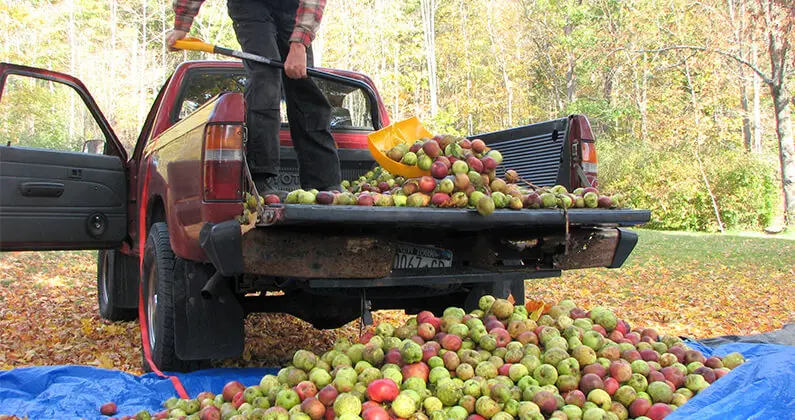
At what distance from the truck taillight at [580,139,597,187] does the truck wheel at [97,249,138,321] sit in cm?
435

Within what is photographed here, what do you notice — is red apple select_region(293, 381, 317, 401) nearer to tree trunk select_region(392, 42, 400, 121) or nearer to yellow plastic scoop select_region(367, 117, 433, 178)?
yellow plastic scoop select_region(367, 117, 433, 178)

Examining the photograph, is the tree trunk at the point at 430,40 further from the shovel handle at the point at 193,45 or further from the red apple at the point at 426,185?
the red apple at the point at 426,185

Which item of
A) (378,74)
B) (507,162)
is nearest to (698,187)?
(378,74)

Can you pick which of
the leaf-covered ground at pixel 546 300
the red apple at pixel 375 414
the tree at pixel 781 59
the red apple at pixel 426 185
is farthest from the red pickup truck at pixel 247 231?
the tree at pixel 781 59

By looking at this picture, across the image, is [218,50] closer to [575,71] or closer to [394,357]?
[394,357]

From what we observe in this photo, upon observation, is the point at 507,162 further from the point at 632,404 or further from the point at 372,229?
the point at 632,404

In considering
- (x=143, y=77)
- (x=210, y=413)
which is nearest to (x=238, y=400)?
(x=210, y=413)

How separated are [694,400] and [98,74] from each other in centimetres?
4625

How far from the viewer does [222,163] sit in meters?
3.28

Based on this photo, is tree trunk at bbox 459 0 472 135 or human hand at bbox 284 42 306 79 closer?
human hand at bbox 284 42 306 79

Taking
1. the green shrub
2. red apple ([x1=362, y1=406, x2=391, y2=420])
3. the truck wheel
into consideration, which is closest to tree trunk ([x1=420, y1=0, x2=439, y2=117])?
the green shrub

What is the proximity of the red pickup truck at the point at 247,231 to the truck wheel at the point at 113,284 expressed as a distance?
69cm

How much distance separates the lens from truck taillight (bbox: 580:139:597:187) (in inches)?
172

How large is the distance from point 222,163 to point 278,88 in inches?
39.8
